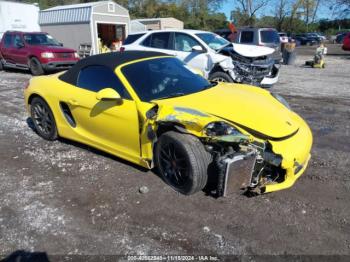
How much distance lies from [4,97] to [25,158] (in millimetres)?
5075

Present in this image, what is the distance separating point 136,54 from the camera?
469cm

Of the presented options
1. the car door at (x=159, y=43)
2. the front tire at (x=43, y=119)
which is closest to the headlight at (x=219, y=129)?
the front tire at (x=43, y=119)

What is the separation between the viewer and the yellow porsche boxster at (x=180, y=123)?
3326 mm

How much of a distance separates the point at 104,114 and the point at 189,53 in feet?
17.6

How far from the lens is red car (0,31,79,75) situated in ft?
43.0

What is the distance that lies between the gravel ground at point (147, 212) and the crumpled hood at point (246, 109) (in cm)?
75

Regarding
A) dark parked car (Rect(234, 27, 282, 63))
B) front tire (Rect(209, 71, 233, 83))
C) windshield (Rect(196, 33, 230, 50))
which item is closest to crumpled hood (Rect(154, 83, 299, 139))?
front tire (Rect(209, 71, 233, 83))

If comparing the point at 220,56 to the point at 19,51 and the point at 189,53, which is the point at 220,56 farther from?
the point at 19,51

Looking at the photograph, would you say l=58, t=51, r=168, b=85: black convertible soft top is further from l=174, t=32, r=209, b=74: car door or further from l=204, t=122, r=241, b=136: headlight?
l=174, t=32, r=209, b=74: car door

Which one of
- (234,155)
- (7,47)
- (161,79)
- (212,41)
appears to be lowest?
(234,155)

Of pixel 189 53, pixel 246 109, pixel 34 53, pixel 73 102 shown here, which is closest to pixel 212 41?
pixel 189 53

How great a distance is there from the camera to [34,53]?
1321 cm

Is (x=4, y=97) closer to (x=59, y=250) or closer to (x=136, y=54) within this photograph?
(x=136, y=54)

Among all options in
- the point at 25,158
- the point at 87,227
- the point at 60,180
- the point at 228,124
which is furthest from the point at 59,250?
the point at 25,158
